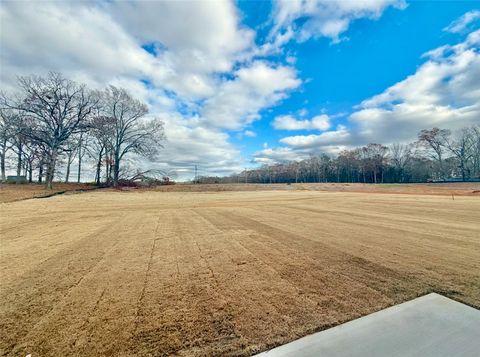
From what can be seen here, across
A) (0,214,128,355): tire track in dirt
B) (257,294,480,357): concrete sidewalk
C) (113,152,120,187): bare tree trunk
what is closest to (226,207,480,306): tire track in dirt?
(257,294,480,357): concrete sidewalk

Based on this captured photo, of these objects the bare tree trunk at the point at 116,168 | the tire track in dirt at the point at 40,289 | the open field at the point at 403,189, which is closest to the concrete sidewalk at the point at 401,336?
the tire track in dirt at the point at 40,289

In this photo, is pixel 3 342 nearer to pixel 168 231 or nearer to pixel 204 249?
pixel 204 249

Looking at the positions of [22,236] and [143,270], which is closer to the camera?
[143,270]

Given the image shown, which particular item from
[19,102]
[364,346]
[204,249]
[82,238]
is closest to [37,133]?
[19,102]

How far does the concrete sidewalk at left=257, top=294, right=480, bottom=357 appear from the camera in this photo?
7.13 ft

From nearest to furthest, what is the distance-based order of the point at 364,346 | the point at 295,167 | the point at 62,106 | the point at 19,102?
the point at 364,346
the point at 19,102
the point at 62,106
the point at 295,167

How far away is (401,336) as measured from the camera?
2.39m

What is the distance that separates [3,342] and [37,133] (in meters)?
33.8

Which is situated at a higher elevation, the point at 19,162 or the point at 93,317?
the point at 19,162

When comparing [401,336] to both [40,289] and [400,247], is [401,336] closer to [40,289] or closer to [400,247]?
[400,247]

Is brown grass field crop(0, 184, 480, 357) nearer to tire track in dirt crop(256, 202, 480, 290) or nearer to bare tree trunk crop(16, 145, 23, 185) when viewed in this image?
tire track in dirt crop(256, 202, 480, 290)

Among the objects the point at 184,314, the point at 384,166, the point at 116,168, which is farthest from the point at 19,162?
the point at 384,166

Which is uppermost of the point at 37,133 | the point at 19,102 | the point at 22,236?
the point at 19,102

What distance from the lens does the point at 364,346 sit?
7.39 feet
